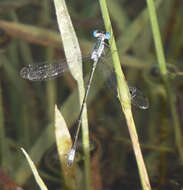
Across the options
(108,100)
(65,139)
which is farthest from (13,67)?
(65,139)

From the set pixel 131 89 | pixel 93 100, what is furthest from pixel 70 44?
pixel 93 100

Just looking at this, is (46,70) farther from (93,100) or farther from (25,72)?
(93,100)

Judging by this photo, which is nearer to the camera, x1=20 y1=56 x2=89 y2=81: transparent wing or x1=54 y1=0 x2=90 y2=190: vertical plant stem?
x1=54 y1=0 x2=90 y2=190: vertical plant stem

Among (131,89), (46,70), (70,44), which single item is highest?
(70,44)

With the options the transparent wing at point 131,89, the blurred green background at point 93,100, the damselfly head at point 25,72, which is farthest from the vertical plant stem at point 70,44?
the blurred green background at point 93,100

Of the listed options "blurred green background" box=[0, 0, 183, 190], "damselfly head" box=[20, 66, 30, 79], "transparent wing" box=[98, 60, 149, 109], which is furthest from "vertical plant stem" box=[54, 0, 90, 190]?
"blurred green background" box=[0, 0, 183, 190]

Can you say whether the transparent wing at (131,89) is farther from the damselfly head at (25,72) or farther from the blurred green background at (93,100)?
the damselfly head at (25,72)

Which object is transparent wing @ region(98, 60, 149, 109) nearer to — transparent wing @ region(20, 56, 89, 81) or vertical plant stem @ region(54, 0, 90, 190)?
transparent wing @ region(20, 56, 89, 81)

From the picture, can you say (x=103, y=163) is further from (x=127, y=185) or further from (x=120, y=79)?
(x=120, y=79)

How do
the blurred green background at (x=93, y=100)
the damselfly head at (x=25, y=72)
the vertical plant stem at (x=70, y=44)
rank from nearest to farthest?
1. the vertical plant stem at (x=70, y=44)
2. the damselfly head at (x=25, y=72)
3. the blurred green background at (x=93, y=100)
